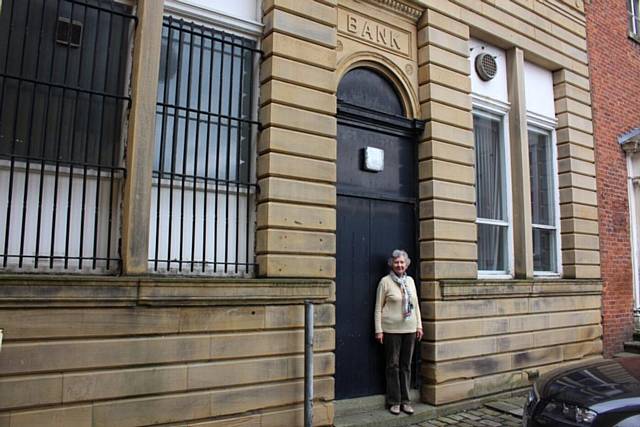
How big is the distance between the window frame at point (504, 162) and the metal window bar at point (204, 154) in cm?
362

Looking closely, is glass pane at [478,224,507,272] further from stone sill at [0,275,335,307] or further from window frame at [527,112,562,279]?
stone sill at [0,275,335,307]

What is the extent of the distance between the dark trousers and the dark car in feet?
5.22

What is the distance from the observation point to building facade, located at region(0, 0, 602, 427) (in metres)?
4.03

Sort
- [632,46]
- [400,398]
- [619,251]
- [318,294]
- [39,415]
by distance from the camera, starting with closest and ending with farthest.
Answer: [39,415] < [318,294] < [400,398] < [619,251] < [632,46]

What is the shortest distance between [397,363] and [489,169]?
342 cm

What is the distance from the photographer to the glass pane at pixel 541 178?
8.20 metres

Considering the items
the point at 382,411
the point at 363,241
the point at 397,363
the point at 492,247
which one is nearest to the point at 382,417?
the point at 382,411

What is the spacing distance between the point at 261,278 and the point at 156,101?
1.86 meters

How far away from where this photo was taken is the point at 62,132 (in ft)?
13.9

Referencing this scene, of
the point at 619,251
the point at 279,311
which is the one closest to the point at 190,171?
the point at 279,311

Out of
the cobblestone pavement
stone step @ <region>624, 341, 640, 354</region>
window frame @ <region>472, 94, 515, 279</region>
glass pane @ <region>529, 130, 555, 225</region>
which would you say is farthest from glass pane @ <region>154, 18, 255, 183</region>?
stone step @ <region>624, 341, 640, 354</region>

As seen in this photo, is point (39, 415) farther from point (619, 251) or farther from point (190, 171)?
point (619, 251)

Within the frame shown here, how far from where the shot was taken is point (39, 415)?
3.73m

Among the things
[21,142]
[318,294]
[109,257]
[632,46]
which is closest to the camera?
[21,142]
